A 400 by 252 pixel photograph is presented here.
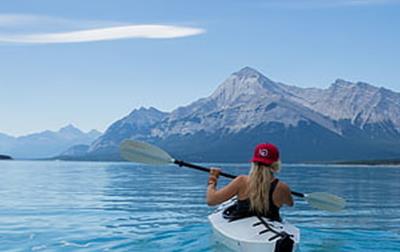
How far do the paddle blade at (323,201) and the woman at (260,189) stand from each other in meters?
3.78

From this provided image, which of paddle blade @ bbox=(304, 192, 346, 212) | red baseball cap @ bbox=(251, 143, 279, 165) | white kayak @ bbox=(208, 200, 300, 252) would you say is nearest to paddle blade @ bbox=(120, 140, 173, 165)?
white kayak @ bbox=(208, 200, 300, 252)

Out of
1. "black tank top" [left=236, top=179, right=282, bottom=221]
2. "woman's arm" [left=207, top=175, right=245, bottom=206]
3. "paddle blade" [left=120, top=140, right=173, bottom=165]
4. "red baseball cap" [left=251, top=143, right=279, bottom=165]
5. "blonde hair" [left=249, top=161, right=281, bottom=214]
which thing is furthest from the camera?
"paddle blade" [left=120, top=140, right=173, bottom=165]

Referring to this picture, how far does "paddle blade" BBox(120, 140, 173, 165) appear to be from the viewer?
1630cm

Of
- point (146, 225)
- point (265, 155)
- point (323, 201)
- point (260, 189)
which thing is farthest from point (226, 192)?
point (146, 225)

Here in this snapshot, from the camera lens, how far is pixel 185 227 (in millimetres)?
20969

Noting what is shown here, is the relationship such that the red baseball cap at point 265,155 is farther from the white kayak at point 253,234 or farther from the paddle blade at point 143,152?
the paddle blade at point 143,152

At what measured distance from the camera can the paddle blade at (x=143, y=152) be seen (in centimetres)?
1630

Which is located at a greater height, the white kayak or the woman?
the woman

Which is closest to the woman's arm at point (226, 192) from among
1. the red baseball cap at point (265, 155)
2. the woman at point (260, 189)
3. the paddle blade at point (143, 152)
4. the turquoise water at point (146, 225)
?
Result: the woman at point (260, 189)

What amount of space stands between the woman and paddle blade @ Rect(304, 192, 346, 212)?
12.4ft

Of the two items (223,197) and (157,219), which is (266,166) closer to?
(223,197)

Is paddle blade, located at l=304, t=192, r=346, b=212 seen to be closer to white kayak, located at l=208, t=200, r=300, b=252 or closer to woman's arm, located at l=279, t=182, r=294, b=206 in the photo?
white kayak, located at l=208, t=200, r=300, b=252

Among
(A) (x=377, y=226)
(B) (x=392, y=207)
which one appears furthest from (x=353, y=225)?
(B) (x=392, y=207)

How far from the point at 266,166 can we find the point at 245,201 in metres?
1.11
